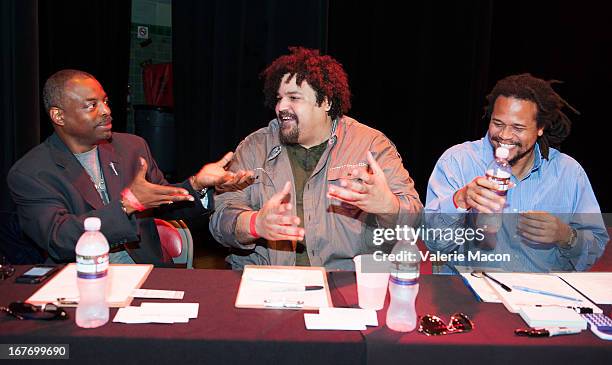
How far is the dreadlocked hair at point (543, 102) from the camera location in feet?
7.30

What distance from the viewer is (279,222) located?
1922mm

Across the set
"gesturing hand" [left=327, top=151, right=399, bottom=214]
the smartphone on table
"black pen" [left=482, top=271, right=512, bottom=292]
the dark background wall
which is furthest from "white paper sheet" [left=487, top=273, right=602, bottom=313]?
the dark background wall

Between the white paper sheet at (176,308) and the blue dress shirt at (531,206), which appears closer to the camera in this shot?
the white paper sheet at (176,308)

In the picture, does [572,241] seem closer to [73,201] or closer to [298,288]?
[298,288]

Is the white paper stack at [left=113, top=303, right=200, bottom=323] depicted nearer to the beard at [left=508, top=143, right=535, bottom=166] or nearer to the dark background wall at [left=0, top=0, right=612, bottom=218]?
the beard at [left=508, top=143, right=535, bottom=166]

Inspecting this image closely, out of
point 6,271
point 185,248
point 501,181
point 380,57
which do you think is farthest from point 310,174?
point 380,57

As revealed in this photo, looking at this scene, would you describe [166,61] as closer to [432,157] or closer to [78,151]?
[432,157]

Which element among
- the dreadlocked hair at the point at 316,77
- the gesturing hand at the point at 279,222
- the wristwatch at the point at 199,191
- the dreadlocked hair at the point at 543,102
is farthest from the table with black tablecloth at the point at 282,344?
the dreadlocked hair at the point at 316,77

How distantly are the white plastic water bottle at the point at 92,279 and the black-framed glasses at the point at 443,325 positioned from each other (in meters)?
0.82

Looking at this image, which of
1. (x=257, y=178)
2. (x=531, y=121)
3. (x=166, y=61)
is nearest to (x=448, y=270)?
(x=531, y=121)

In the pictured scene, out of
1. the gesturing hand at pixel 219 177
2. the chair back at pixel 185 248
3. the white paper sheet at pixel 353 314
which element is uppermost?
the gesturing hand at pixel 219 177

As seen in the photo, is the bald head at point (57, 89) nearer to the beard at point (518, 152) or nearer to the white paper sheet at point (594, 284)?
the beard at point (518, 152)

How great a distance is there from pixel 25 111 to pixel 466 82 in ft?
11.1

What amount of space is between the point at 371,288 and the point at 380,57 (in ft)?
11.2
